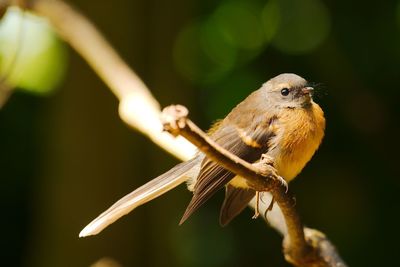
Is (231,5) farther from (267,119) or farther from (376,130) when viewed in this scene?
(267,119)

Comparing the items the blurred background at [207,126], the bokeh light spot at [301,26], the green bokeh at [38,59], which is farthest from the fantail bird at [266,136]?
the green bokeh at [38,59]

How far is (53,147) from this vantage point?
19.2ft

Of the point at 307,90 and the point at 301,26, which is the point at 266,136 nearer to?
the point at 307,90

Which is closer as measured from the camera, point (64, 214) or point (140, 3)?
point (64, 214)

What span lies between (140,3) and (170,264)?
232 centimetres

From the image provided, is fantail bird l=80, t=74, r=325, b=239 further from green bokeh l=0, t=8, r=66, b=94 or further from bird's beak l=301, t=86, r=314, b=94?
green bokeh l=0, t=8, r=66, b=94

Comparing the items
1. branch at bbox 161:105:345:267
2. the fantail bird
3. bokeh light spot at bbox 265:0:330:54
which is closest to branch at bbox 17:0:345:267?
branch at bbox 161:105:345:267

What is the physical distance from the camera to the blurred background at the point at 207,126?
5.45 m

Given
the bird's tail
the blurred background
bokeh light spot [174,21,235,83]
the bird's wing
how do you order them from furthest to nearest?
bokeh light spot [174,21,235,83], the blurred background, the bird's wing, the bird's tail

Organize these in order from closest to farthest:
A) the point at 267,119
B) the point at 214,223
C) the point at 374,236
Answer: the point at 267,119
the point at 374,236
the point at 214,223

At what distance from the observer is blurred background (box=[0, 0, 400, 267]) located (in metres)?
5.45

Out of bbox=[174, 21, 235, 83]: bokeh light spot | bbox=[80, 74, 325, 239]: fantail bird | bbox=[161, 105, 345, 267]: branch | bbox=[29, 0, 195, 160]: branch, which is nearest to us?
bbox=[161, 105, 345, 267]: branch

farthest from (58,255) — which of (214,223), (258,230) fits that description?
(258,230)

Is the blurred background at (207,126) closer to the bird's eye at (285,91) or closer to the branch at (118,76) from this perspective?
the branch at (118,76)
